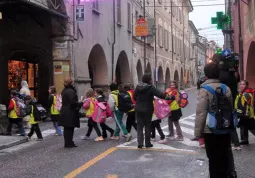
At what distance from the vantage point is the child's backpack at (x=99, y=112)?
10.6m

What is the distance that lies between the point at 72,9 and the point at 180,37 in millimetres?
32784

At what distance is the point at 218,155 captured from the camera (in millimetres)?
5223

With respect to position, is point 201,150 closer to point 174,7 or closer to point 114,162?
point 114,162

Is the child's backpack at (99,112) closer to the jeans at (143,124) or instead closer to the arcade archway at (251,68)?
the jeans at (143,124)

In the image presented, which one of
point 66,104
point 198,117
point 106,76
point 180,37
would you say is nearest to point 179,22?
point 180,37

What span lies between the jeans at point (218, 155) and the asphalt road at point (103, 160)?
1343 millimetres

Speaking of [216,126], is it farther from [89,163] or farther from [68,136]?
[68,136]

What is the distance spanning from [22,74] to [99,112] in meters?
10.3

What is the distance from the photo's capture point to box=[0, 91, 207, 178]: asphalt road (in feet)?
22.5

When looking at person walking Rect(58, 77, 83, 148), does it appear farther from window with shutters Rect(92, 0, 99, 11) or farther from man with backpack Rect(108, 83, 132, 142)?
window with shutters Rect(92, 0, 99, 11)

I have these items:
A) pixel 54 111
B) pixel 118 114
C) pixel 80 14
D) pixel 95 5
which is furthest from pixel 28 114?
pixel 95 5

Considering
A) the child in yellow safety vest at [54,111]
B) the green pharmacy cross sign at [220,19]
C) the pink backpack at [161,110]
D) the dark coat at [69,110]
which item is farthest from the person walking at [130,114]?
the green pharmacy cross sign at [220,19]

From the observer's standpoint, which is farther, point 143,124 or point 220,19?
point 220,19

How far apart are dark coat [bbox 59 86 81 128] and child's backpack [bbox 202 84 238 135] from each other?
16.1ft
